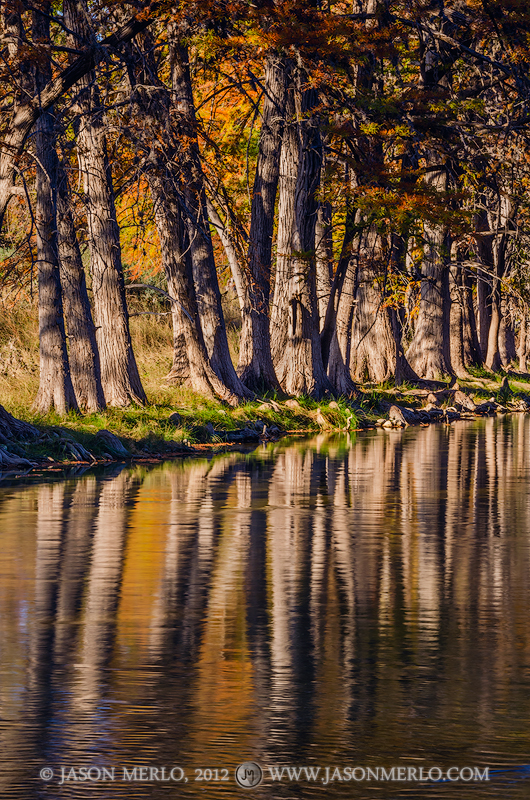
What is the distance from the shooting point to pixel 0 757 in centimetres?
625

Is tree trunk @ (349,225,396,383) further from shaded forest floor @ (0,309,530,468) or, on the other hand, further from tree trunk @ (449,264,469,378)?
tree trunk @ (449,264,469,378)

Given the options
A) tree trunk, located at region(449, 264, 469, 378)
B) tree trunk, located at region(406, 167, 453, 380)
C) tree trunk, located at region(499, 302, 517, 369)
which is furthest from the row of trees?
tree trunk, located at region(499, 302, 517, 369)

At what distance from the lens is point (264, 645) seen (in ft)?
28.3

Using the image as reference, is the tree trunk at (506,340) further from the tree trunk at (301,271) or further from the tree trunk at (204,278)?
the tree trunk at (204,278)

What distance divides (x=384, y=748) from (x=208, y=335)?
24.7 m

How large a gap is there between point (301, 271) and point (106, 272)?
301 inches

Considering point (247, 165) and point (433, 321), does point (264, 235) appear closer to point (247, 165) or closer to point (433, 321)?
point (247, 165)

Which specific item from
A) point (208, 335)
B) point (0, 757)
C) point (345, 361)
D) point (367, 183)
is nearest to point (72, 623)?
point (0, 757)

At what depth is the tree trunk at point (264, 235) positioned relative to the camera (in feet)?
107

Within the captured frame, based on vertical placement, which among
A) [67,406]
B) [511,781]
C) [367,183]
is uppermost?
[367,183]

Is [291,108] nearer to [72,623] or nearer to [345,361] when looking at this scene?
[345,361]

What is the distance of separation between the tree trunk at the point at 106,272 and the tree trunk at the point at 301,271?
7.01 meters

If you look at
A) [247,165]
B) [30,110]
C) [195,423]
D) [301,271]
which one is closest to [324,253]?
[301,271]

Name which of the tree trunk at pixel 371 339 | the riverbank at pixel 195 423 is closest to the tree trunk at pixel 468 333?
the tree trunk at pixel 371 339
